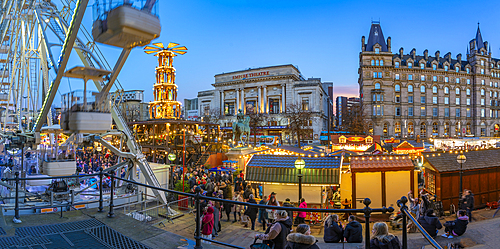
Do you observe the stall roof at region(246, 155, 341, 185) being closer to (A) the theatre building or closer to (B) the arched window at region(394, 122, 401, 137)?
(A) the theatre building

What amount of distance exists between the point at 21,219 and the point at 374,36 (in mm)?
85406

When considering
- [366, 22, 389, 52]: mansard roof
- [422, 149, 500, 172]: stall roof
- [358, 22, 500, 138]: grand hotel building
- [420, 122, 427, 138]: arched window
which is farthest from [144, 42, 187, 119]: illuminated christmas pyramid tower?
[420, 122, 427, 138]: arched window

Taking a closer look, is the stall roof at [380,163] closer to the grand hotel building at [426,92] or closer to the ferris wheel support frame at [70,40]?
the ferris wheel support frame at [70,40]

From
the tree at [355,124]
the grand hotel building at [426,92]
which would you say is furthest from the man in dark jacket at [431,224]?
the grand hotel building at [426,92]

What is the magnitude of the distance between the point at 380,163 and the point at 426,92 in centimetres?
8012

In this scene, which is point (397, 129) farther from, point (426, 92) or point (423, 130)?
point (426, 92)

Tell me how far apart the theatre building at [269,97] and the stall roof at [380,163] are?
2216 inches

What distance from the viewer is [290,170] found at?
13688 millimetres

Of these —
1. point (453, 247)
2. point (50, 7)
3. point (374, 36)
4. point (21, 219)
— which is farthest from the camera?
point (374, 36)

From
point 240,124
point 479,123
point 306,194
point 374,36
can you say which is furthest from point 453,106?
point 306,194

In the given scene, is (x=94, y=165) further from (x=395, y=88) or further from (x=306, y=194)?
(x=395, y=88)

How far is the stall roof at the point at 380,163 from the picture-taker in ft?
45.5

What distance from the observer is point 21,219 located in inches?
217

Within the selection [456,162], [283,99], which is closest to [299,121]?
[283,99]
